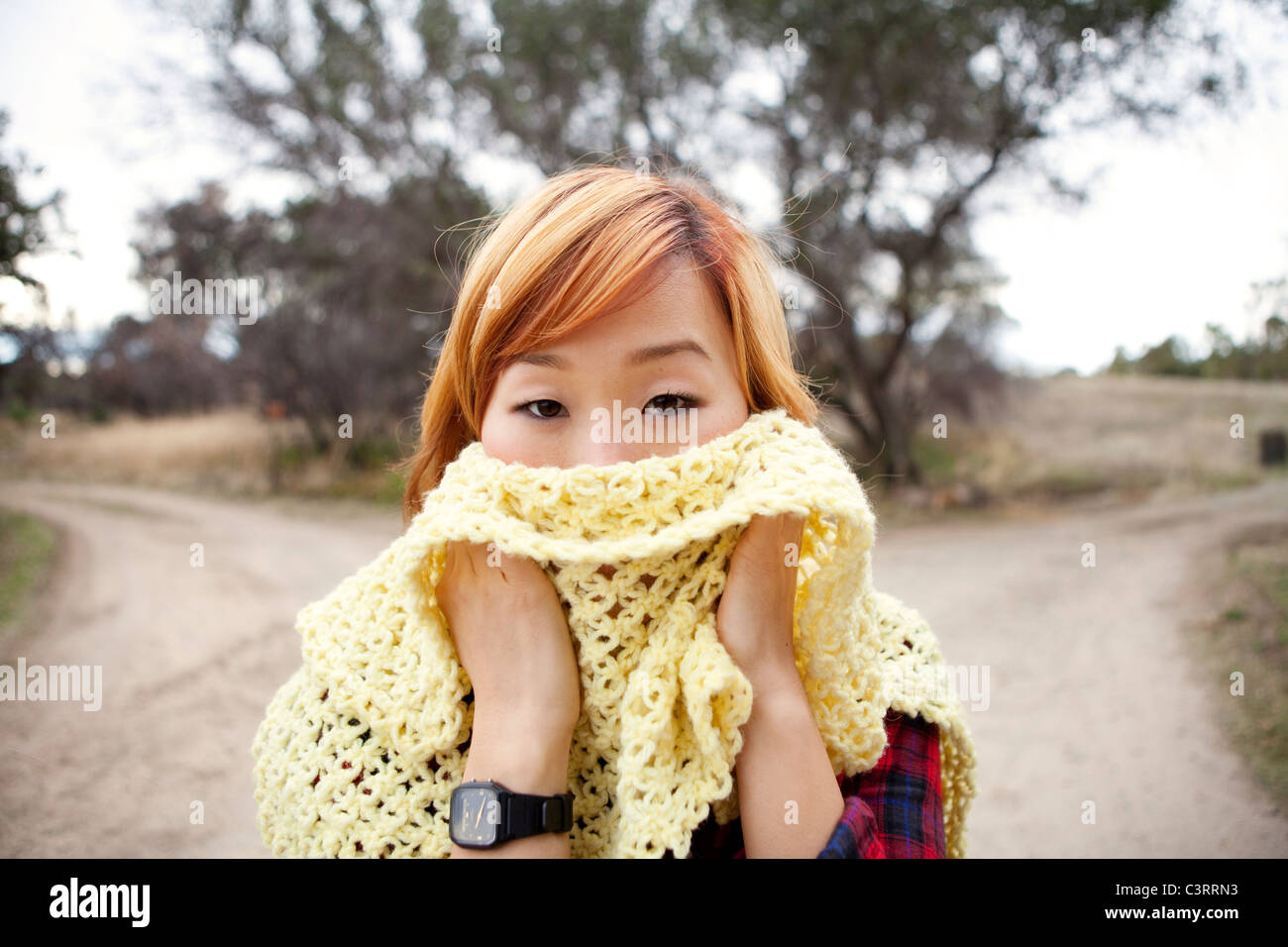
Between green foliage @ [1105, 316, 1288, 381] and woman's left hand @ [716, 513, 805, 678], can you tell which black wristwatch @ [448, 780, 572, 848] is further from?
green foliage @ [1105, 316, 1288, 381]

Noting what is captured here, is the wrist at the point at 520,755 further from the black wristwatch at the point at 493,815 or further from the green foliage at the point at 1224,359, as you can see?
the green foliage at the point at 1224,359

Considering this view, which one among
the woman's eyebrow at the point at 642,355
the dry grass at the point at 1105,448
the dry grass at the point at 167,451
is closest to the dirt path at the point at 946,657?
the dry grass at the point at 167,451

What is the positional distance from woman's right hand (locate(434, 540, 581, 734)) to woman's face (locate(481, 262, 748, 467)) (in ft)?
0.58

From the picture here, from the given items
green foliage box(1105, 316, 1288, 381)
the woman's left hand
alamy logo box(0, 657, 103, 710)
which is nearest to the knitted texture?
the woman's left hand

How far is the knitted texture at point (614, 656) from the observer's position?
118 cm

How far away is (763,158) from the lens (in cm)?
1042

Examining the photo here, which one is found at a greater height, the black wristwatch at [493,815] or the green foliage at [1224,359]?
the green foliage at [1224,359]

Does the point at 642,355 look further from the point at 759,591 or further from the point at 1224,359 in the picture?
the point at 1224,359

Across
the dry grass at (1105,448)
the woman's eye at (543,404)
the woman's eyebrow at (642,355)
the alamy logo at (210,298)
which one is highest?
the alamy logo at (210,298)

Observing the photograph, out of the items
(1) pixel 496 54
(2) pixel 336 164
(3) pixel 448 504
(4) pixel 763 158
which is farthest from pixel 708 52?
(3) pixel 448 504

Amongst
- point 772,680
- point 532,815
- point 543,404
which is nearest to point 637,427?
point 543,404

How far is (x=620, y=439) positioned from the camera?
127 centimetres
